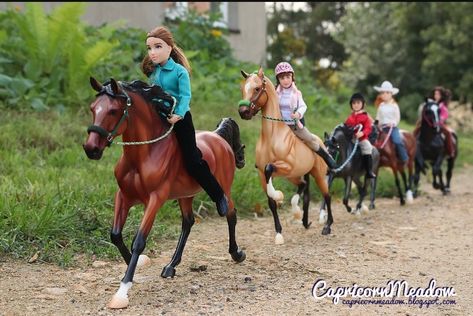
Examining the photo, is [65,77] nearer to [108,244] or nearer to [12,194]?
[12,194]

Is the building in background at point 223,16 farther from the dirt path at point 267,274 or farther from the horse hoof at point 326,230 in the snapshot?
the horse hoof at point 326,230

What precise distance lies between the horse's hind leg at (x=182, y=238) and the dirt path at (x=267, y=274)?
9 centimetres

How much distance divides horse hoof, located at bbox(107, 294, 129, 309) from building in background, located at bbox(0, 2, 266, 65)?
10.6 meters

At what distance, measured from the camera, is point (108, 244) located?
5891 mm

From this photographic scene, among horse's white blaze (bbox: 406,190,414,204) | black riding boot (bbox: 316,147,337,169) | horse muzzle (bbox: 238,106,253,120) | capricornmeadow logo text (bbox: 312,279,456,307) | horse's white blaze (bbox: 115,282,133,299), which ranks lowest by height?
horse's white blaze (bbox: 406,190,414,204)

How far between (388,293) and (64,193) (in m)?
3.58

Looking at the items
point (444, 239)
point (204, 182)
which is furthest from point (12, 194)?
point (444, 239)

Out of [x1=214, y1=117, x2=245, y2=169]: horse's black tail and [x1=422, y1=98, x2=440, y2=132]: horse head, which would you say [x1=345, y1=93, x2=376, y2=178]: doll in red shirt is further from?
[x1=422, y1=98, x2=440, y2=132]: horse head

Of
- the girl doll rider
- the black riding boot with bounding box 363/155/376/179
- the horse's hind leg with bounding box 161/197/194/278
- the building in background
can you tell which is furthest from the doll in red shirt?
the building in background

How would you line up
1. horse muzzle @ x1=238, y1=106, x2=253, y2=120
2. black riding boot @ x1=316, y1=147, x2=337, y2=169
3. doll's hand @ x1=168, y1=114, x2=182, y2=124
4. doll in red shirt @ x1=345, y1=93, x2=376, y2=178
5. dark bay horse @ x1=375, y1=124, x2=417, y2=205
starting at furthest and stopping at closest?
dark bay horse @ x1=375, y1=124, x2=417, y2=205 → doll in red shirt @ x1=345, y1=93, x2=376, y2=178 → black riding boot @ x1=316, y1=147, x2=337, y2=169 → horse muzzle @ x1=238, y1=106, x2=253, y2=120 → doll's hand @ x1=168, y1=114, x2=182, y2=124

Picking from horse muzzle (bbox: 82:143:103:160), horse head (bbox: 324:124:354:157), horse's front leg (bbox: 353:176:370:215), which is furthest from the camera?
horse's front leg (bbox: 353:176:370:215)

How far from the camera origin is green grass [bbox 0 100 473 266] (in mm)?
5650

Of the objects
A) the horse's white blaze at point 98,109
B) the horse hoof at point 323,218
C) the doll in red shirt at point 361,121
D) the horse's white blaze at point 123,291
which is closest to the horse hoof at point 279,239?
the horse hoof at point 323,218

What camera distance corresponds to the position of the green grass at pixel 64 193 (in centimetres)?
565
